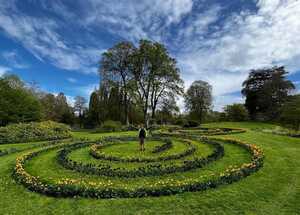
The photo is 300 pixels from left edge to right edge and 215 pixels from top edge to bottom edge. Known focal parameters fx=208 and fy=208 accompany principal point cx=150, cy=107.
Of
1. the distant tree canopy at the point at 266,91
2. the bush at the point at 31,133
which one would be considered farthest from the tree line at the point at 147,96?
the bush at the point at 31,133

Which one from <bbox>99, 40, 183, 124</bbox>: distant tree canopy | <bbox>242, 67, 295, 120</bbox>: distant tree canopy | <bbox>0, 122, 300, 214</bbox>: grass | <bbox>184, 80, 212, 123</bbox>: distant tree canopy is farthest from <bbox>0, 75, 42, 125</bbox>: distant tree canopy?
<bbox>242, 67, 295, 120</bbox>: distant tree canopy

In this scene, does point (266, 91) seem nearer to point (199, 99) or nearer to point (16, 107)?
point (199, 99)

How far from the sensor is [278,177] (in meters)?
8.30

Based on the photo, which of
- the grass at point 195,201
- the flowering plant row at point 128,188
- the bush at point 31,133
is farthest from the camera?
the bush at point 31,133

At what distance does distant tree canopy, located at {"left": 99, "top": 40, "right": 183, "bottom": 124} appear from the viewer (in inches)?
1522

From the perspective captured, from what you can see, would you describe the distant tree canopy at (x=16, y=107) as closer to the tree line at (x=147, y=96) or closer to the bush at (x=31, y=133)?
the tree line at (x=147, y=96)

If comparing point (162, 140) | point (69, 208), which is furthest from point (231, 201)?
point (162, 140)

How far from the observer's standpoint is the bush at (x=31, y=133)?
2075 cm

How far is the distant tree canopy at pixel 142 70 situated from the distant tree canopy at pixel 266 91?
2626 cm

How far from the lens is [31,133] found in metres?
22.0

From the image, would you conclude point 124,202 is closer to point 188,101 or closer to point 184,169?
point 184,169

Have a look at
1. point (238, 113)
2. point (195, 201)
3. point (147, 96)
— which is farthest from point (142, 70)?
point (195, 201)

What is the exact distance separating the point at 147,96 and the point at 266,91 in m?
32.4

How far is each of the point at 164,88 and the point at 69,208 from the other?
1351 inches
